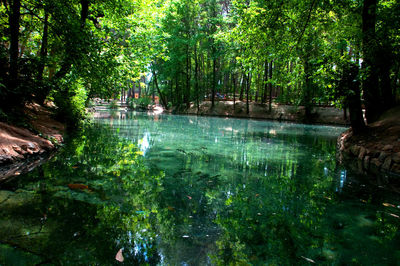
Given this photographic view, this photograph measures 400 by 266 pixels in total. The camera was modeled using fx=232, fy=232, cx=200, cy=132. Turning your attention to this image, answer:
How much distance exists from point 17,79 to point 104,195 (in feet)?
18.2

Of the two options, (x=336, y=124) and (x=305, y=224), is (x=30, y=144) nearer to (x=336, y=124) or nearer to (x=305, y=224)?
(x=305, y=224)

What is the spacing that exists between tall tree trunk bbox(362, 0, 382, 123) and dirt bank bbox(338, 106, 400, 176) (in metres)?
0.59

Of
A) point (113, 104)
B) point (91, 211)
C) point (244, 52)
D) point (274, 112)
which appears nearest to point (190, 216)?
point (91, 211)

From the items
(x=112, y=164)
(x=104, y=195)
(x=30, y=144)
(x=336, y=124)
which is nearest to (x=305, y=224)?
(x=104, y=195)

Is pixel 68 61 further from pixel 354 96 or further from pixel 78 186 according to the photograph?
pixel 354 96

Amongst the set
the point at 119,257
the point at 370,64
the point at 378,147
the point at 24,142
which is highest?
the point at 370,64

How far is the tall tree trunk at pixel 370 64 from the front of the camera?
656 centimetres

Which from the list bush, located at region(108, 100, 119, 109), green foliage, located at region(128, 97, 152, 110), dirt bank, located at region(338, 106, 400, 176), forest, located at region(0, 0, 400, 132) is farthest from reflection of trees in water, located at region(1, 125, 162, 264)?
green foliage, located at region(128, 97, 152, 110)

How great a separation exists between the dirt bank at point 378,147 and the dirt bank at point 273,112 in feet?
59.3

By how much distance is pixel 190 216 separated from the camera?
3.22 m

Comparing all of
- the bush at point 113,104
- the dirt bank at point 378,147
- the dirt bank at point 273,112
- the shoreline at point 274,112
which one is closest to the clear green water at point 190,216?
the dirt bank at point 378,147

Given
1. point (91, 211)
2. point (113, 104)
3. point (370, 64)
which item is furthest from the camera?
point (113, 104)

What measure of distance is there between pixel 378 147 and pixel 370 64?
8.28 ft

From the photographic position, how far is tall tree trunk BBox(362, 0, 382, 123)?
6.56 m
